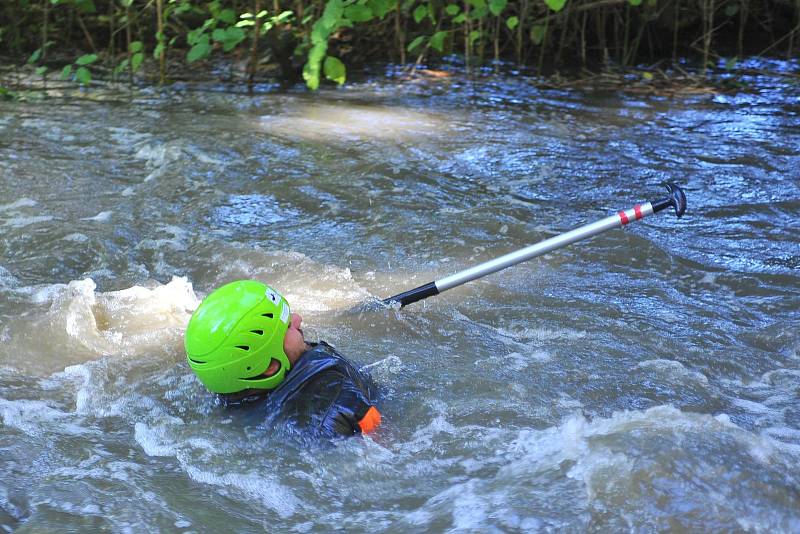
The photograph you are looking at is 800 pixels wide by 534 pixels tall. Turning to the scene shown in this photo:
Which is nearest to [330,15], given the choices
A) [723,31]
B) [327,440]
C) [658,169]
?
[658,169]

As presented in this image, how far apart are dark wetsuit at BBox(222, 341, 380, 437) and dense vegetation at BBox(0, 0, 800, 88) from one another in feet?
20.7

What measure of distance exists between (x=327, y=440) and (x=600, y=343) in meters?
1.46

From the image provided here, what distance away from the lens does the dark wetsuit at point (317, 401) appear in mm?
3115

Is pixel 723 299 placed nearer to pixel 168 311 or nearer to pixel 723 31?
pixel 168 311

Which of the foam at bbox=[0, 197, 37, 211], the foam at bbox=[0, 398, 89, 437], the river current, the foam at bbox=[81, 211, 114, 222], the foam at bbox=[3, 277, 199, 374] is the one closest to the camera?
the river current

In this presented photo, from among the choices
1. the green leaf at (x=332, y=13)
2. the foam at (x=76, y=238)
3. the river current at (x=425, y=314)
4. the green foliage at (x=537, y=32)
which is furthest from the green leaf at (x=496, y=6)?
the foam at (x=76, y=238)

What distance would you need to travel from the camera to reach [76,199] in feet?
19.3

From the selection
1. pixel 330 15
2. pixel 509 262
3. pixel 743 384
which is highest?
pixel 330 15

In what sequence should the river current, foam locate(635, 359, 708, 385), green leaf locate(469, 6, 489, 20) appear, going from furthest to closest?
1. green leaf locate(469, 6, 489, 20)
2. foam locate(635, 359, 708, 385)
3. the river current

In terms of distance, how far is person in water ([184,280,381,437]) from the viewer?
3.08m

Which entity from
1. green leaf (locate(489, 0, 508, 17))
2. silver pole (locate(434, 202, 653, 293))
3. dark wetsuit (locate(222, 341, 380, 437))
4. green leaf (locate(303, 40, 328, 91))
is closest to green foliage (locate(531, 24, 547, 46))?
green leaf (locate(489, 0, 508, 17))

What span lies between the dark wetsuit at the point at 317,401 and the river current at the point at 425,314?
0.08m

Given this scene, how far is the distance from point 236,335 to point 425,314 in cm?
145

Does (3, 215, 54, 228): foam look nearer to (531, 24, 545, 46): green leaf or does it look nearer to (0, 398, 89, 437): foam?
(0, 398, 89, 437): foam
